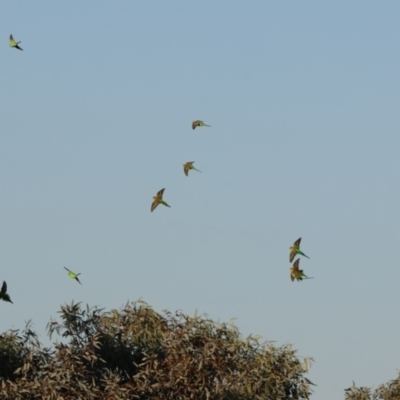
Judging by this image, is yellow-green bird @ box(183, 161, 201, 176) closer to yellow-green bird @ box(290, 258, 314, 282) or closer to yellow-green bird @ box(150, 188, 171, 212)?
yellow-green bird @ box(150, 188, 171, 212)

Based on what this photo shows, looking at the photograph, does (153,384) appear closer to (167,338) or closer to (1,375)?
(167,338)

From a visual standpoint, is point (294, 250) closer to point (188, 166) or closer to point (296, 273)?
point (296, 273)

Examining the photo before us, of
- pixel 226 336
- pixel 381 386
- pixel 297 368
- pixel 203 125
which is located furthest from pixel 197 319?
pixel 381 386

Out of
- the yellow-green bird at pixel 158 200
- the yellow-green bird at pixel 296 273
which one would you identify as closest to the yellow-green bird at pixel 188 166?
the yellow-green bird at pixel 158 200

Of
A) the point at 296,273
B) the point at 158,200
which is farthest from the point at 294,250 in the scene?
the point at 158,200

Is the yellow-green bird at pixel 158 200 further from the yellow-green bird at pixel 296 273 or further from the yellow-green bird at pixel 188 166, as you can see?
the yellow-green bird at pixel 296 273

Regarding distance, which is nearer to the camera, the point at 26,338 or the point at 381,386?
the point at 26,338

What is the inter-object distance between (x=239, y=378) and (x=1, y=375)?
8.71m

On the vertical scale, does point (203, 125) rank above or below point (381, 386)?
above

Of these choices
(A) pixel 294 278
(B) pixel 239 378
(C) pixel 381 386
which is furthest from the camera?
(C) pixel 381 386

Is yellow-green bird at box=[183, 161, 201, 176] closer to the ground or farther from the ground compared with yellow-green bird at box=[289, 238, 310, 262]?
farther from the ground

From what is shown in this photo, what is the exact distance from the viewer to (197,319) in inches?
1746

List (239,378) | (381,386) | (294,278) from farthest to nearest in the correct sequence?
(381,386) → (239,378) → (294,278)

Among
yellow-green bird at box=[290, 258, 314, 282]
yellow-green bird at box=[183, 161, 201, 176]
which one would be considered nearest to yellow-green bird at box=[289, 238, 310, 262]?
yellow-green bird at box=[290, 258, 314, 282]
